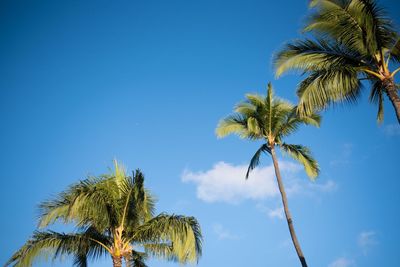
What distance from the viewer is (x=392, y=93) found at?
11.1 metres

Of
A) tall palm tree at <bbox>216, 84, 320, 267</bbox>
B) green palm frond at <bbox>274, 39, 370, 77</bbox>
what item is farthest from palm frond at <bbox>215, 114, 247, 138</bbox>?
green palm frond at <bbox>274, 39, 370, 77</bbox>

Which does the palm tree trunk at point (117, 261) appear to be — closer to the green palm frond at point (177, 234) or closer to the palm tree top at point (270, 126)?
the green palm frond at point (177, 234)

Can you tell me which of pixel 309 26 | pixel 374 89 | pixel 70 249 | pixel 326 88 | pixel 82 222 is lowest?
pixel 70 249

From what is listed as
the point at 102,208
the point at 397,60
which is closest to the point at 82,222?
the point at 102,208

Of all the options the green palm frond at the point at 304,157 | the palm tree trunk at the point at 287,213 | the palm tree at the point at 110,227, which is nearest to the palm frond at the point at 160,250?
the palm tree at the point at 110,227

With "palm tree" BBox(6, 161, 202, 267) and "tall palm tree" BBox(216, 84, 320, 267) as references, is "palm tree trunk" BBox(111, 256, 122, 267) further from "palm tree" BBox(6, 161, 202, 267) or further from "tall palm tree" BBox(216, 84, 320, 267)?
"tall palm tree" BBox(216, 84, 320, 267)

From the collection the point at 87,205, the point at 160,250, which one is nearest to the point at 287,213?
the point at 160,250

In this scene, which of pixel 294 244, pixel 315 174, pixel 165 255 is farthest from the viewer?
pixel 315 174

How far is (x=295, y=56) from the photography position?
42.6 ft

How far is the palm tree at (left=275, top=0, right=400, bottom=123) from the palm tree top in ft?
20.0

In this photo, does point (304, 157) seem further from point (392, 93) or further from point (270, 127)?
point (392, 93)

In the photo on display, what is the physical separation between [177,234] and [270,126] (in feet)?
30.9

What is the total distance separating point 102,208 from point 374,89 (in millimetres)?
11486

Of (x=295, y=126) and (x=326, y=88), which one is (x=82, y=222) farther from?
(x=295, y=126)
